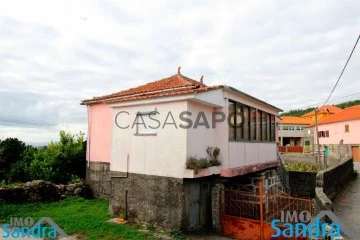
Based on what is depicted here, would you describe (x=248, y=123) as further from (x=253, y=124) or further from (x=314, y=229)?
→ (x=314, y=229)

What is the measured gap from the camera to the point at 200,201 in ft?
33.0

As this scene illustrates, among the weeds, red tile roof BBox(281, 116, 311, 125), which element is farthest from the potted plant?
red tile roof BBox(281, 116, 311, 125)

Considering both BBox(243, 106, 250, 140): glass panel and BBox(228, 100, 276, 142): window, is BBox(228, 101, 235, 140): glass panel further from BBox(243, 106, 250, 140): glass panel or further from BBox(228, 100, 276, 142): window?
BBox(243, 106, 250, 140): glass panel

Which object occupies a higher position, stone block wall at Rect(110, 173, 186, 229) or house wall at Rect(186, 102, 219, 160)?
house wall at Rect(186, 102, 219, 160)

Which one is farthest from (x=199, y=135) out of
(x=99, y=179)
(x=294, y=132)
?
(x=294, y=132)

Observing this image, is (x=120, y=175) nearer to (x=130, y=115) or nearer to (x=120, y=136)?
(x=120, y=136)

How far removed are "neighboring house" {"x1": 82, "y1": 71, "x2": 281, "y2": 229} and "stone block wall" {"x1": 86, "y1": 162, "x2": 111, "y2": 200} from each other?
316 cm

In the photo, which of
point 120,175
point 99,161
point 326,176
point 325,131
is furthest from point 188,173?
point 325,131

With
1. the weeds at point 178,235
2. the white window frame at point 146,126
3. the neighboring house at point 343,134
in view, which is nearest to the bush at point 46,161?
the white window frame at point 146,126

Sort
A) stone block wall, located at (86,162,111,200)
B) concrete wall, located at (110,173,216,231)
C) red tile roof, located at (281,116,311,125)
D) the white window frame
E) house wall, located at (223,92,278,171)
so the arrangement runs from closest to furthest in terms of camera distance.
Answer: concrete wall, located at (110,173,216,231)
the white window frame
house wall, located at (223,92,278,171)
stone block wall, located at (86,162,111,200)
red tile roof, located at (281,116,311,125)

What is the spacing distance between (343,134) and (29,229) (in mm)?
41926

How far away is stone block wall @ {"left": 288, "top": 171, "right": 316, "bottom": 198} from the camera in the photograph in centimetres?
2017

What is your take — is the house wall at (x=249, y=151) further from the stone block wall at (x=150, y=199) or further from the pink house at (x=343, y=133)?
the pink house at (x=343, y=133)

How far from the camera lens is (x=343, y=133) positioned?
3941 centimetres
